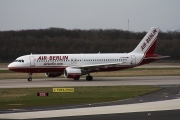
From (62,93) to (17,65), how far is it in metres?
18.6

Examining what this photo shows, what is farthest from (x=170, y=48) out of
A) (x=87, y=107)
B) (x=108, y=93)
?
(x=87, y=107)

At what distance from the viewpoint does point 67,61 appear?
56.1 meters

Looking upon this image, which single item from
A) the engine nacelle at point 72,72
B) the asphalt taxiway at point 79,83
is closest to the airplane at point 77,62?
the engine nacelle at point 72,72

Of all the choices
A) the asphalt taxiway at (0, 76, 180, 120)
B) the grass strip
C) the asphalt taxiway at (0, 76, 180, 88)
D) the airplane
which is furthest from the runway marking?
the airplane

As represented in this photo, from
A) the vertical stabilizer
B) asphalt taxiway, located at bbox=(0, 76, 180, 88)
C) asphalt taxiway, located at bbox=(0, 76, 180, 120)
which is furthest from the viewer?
the vertical stabilizer

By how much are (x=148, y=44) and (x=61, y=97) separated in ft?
91.5

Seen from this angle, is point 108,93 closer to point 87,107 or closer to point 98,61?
point 87,107

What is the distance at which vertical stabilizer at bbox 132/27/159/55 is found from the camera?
5972 cm

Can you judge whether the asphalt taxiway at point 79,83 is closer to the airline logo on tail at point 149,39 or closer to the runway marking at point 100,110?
the airline logo on tail at point 149,39

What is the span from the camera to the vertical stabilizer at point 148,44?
59.7 m

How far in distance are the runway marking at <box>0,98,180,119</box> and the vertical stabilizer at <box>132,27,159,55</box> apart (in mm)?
30150

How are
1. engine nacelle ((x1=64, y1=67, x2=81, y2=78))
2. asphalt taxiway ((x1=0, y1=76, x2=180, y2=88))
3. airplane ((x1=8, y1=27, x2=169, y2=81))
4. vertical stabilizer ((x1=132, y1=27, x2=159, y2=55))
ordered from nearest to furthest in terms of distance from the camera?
asphalt taxiway ((x1=0, y1=76, x2=180, y2=88)) < engine nacelle ((x1=64, y1=67, x2=81, y2=78)) < airplane ((x1=8, y1=27, x2=169, y2=81)) < vertical stabilizer ((x1=132, y1=27, x2=159, y2=55))

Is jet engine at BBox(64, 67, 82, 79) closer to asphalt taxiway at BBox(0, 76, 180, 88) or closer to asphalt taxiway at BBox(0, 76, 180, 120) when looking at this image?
asphalt taxiway at BBox(0, 76, 180, 88)

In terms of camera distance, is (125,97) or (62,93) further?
(62,93)
